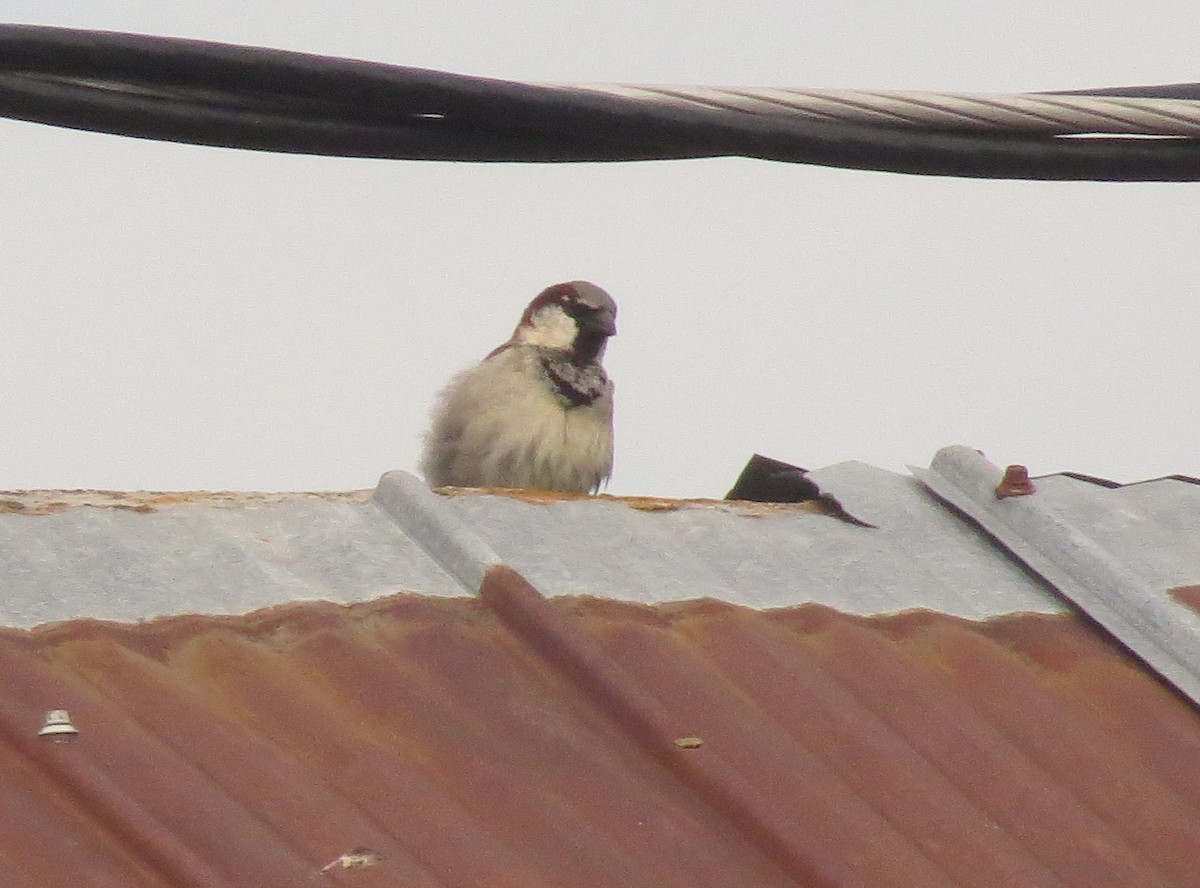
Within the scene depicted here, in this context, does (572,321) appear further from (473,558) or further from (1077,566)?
(473,558)

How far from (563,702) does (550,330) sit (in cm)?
298

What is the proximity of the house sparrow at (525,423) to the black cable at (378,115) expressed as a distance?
215 cm

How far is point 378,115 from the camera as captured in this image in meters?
2.38

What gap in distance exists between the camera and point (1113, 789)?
229cm

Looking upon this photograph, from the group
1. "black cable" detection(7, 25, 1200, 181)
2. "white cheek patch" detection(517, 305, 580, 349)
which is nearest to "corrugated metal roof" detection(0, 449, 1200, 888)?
"black cable" detection(7, 25, 1200, 181)

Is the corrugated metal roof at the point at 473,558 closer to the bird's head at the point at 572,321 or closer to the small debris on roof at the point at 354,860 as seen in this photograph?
the small debris on roof at the point at 354,860

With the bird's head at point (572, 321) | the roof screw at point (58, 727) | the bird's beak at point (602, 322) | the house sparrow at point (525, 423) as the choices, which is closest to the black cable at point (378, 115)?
the roof screw at point (58, 727)

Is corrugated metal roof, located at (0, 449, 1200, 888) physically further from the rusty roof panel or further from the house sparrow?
the house sparrow

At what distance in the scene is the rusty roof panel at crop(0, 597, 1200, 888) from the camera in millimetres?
1874

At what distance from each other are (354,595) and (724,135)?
693 mm

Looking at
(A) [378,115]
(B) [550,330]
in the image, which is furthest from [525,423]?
(A) [378,115]

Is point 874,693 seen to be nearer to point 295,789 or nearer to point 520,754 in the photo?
point 520,754

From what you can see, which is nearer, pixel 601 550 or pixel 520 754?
pixel 520 754

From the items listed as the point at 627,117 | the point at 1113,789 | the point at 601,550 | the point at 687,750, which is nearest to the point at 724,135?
the point at 627,117
